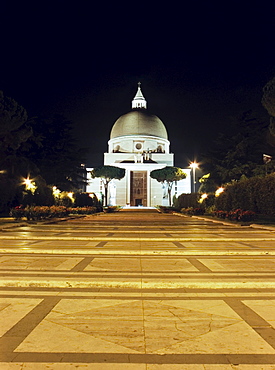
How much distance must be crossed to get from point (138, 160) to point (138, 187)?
25.2 feet

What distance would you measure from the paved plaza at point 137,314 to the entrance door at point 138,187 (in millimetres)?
85960

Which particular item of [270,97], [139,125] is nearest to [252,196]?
[270,97]

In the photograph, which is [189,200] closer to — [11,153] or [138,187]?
[11,153]

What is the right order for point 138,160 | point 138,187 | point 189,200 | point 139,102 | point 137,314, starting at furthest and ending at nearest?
point 139,102
point 138,160
point 138,187
point 189,200
point 137,314

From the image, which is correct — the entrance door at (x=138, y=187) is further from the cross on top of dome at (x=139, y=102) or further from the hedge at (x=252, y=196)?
the hedge at (x=252, y=196)

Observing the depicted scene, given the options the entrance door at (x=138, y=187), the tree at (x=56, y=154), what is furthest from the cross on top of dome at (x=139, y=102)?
the tree at (x=56, y=154)

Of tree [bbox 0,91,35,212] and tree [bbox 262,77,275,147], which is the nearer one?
tree [bbox 0,91,35,212]

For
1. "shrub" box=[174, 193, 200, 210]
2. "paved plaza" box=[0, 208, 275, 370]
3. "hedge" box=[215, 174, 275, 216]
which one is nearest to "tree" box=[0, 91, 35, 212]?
"hedge" box=[215, 174, 275, 216]

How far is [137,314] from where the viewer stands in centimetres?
458

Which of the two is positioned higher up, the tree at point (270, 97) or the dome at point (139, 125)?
the dome at point (139, 125)

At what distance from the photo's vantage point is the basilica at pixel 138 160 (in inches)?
3696

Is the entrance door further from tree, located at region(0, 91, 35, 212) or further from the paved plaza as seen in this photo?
the paved plaza

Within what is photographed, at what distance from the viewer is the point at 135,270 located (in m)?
7.38

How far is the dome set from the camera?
101 m
